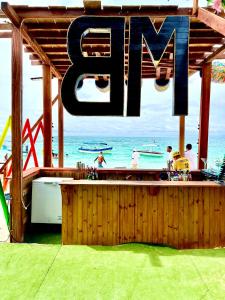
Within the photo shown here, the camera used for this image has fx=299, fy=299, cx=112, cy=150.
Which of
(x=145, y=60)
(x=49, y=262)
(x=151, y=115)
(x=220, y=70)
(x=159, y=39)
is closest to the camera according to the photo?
(x=49, y=262)

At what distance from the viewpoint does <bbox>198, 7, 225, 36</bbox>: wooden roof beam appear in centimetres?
405

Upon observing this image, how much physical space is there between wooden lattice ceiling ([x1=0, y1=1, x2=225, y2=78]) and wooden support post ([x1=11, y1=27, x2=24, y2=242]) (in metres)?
0.46

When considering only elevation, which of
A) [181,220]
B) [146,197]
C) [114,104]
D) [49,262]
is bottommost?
[49,262]

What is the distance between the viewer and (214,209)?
4922 mm

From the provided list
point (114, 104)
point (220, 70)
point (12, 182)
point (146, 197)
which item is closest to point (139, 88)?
point (114, 104)

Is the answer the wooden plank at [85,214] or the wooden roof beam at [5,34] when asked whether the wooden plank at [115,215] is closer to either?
the wooden plank at [85,214]

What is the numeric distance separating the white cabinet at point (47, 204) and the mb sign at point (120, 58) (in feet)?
6.19

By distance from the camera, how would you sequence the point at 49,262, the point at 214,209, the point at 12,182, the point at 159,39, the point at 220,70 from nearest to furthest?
the point at 49,262 → the point at 159,39 → the point at 214,209 → the point at 12,182 → the point at 220,70

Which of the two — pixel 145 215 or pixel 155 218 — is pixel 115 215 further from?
pixel 155 218

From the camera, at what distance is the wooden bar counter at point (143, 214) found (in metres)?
4.92

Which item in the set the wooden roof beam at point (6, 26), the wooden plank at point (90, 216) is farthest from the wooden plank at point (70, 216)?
the wooden roof beam at point (6, 26)

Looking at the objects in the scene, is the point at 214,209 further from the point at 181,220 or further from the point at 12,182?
the point at 12,182

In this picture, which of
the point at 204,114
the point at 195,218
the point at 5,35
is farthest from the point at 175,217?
the point at 5,35

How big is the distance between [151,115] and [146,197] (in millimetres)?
108197
